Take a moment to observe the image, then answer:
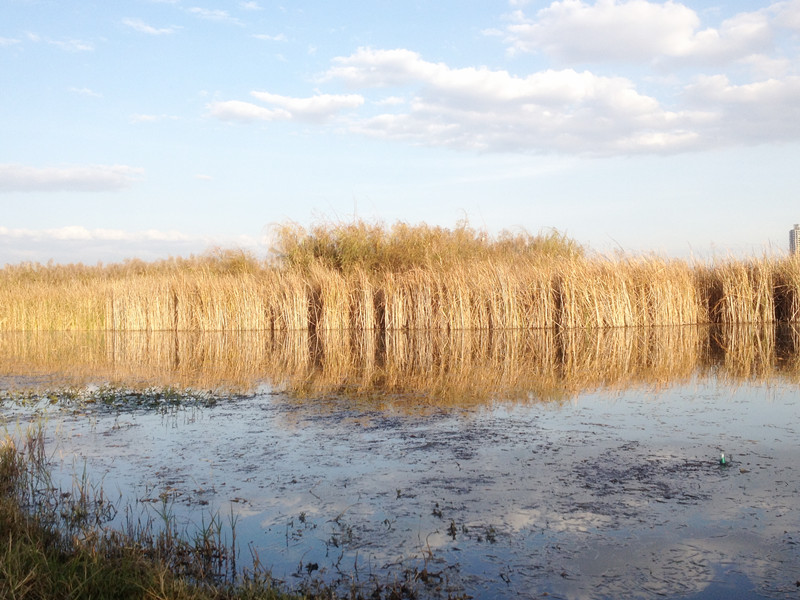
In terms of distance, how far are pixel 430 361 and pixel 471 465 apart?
246 inches

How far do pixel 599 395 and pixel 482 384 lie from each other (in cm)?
153

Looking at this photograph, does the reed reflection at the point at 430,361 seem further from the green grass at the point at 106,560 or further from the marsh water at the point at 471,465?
the green grass at the point at 106,560

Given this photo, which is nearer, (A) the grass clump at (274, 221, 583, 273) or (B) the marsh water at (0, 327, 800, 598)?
(B) the marsh water at (0, 327, 800, 598)

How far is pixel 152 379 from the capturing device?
9.63 m

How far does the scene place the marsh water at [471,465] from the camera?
3.06 m

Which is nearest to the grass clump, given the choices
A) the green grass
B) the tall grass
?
the tall grass

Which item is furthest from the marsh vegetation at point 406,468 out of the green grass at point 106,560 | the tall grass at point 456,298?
the tall grass at point 456,298

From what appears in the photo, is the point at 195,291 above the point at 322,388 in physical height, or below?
above

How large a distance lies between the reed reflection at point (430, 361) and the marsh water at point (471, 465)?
97mm

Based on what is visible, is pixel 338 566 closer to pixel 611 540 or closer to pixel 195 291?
pixel 611 540

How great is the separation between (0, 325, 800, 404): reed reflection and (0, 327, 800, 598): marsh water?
0.32ft

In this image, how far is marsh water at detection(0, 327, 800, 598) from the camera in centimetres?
306

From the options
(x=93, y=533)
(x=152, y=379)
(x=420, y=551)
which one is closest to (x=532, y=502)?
(x=420, y=551)

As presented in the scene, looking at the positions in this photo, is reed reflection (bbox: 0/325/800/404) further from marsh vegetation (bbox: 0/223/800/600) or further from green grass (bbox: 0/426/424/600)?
green grass (bbox: 0/426/424/600)
